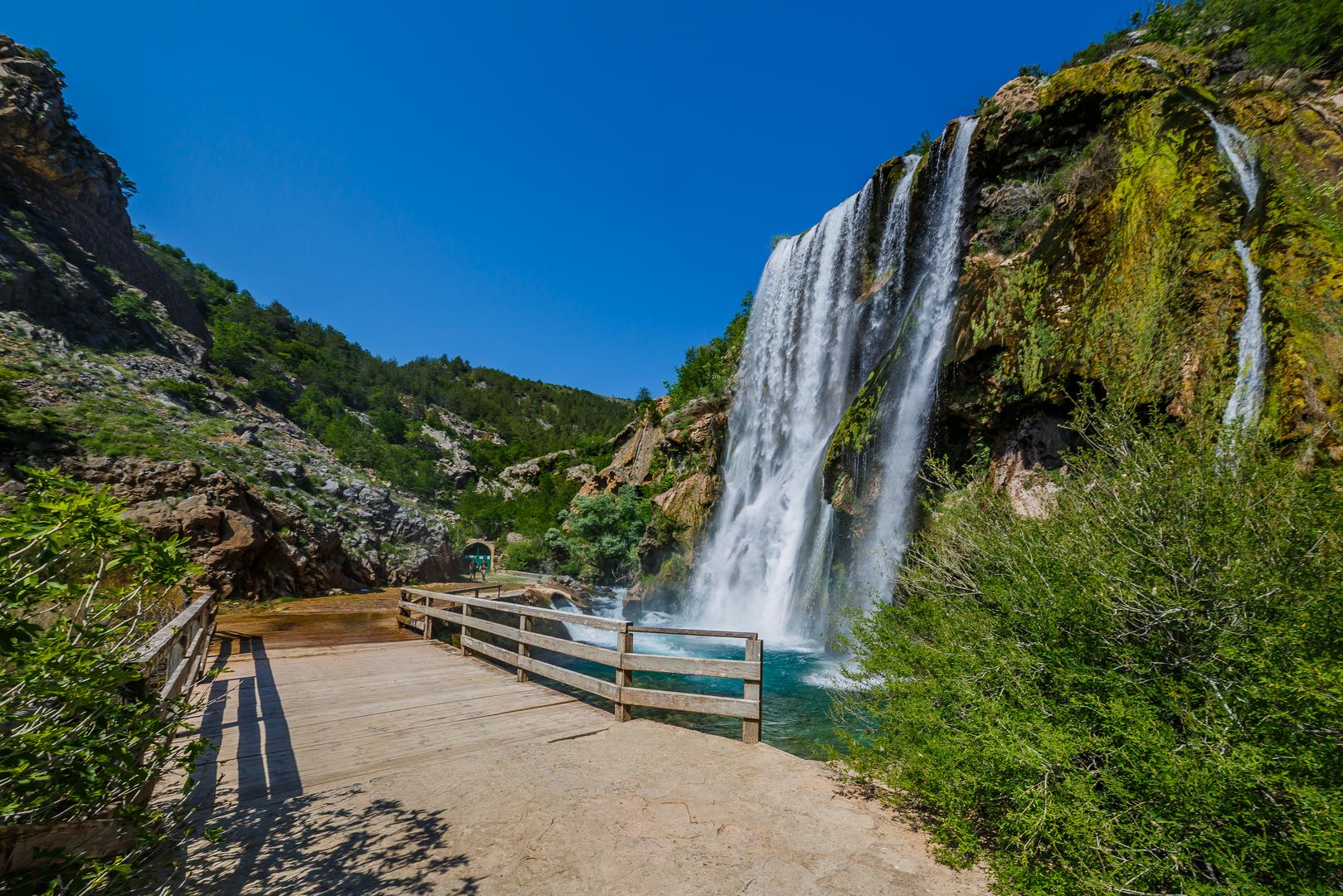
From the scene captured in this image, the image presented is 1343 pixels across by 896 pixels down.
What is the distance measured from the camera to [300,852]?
320cm

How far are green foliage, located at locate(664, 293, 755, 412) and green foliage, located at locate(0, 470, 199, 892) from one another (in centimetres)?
3141

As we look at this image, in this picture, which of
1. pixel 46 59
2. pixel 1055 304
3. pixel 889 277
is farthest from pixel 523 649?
pixel 46 59

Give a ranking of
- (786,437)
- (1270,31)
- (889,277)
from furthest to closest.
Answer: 1. (786,437)
2. (889,277)
3. (1270,31)

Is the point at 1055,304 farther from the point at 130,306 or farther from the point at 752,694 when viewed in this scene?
the point at 130,306

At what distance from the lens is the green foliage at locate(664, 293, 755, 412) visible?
34.9 m

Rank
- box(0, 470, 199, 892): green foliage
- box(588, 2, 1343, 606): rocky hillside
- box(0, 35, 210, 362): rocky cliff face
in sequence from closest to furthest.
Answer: box(0, 470, 199, 892): green foliage
box(588, 2, 1343, 606): rocky hillside
box(0, 35, 210, 362): rocky cliff face

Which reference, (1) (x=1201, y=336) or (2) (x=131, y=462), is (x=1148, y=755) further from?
(2) (x=131, y=462)

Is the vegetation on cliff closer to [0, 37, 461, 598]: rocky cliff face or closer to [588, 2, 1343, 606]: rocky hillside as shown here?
[588, 2, 1343, 606]: rocky hillside

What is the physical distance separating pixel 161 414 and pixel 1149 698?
28946 mm

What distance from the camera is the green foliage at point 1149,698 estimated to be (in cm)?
225

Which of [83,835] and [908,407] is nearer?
[83,835]

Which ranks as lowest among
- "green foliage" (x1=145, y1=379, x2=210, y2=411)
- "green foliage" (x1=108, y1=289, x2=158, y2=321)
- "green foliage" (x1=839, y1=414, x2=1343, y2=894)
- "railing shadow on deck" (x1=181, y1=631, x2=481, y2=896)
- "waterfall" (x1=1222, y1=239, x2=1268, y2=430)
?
"railing shadow on deck" (x1=181, y1=631, x2=481, y2=896)

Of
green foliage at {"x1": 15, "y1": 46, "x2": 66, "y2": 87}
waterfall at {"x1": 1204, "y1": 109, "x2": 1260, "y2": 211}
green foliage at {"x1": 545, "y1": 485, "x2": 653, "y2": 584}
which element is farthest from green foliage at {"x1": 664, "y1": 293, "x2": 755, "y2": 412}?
green foliage at {"x1": 15, "y1": 46, "x2": 66, "y2": 87}

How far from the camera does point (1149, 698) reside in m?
3.04
